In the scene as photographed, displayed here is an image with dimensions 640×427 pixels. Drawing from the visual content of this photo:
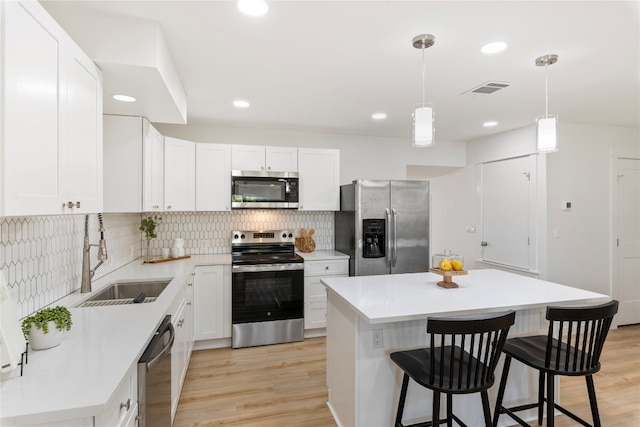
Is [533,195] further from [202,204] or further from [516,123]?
[202,204]

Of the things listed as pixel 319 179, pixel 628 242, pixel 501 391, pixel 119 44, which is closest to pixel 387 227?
pixel 319 179

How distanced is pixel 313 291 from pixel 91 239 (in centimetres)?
222

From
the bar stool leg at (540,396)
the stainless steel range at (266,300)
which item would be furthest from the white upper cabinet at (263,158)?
the bar stool leg at (540,396)

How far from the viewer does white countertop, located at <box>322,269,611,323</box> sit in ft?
5.98

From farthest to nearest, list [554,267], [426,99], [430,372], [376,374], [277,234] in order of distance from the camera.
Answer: [277,234], [554,267], [426,99], [376,374], [430,372]

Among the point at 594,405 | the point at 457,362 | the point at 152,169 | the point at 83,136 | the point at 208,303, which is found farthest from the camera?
the point at 208,303

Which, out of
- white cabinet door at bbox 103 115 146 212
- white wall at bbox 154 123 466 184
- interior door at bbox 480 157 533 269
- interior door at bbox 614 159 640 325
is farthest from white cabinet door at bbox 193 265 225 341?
interior door at bbox 614 159 640 325

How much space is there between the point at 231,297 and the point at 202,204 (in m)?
1.09

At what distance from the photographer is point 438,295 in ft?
6.98

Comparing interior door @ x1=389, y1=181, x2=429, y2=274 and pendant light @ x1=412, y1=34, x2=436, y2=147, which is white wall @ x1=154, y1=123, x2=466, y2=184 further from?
→ pendant light @ x1=412, y1=34, x2=436, y2=147

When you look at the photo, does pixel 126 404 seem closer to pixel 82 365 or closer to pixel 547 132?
pixel 82 365

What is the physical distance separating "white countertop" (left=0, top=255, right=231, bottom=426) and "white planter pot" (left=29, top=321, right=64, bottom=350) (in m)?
0.02

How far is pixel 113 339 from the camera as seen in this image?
1468mm

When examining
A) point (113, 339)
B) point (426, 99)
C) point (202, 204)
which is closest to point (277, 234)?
point (202, 204)
